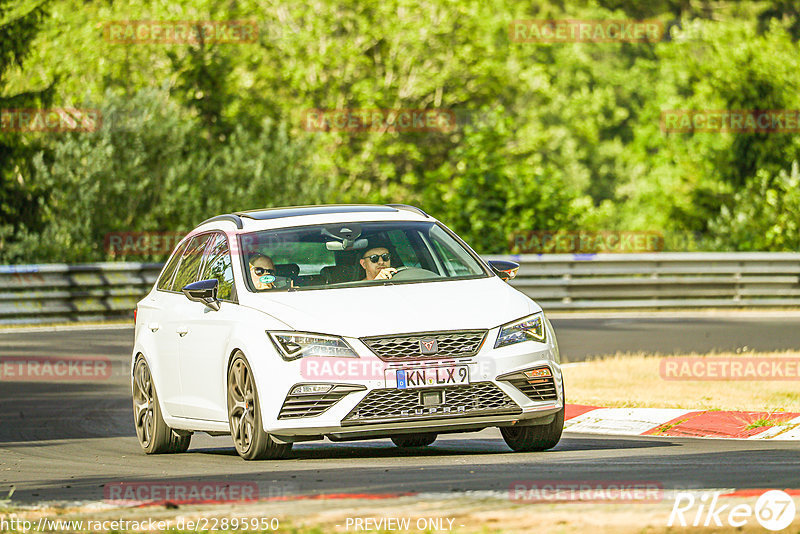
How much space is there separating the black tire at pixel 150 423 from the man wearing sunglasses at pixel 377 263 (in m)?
1.96

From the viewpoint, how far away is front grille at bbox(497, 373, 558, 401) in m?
9.24

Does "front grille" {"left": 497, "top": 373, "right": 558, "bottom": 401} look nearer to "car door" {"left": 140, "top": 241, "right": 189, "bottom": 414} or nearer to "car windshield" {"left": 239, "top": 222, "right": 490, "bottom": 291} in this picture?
"car windshield" {"left": 239, "top": 222, "right": 490, "bottom": 291}

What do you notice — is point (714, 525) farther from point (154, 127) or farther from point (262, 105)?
point (262, 105)

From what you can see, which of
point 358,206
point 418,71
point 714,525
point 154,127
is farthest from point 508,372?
point 418,71

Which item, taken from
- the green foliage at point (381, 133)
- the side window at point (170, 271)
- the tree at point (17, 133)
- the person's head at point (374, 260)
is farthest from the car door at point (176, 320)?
the tree at point (17, 133)

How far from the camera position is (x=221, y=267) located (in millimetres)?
10484

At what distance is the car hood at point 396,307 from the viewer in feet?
29.7

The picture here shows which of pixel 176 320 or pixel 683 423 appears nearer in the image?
pixel 176 320

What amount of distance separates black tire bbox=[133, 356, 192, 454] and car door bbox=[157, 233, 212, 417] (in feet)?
0.84

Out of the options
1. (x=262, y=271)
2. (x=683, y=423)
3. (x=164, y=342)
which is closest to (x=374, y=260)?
(x=262, y=271)

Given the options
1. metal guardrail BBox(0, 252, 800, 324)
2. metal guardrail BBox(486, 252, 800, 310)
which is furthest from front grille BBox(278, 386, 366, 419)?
metal guardrail BBox(486, 252, 800, 310)

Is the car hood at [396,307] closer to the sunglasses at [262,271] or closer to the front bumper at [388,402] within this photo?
the front bumper at [388,402]

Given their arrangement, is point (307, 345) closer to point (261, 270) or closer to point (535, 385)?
point (261, 270)

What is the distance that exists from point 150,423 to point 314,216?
2024 millimetres
